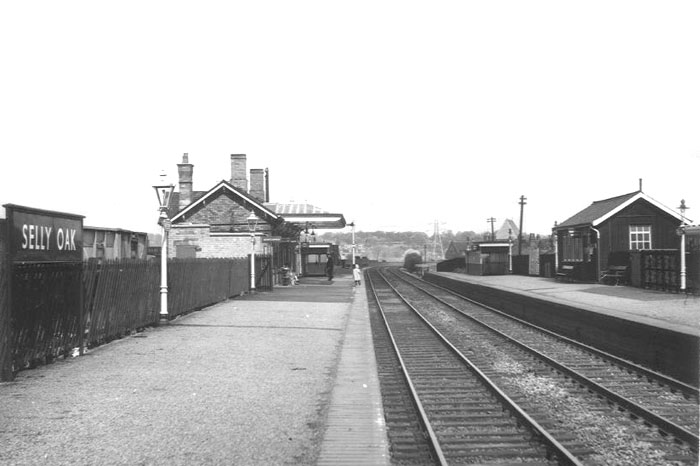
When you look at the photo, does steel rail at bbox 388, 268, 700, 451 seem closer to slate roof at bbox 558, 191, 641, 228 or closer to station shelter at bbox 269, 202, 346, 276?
slate roof at bbox 558, 191, 641, 228

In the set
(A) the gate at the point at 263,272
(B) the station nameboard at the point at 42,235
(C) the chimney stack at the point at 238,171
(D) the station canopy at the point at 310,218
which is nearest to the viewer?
(B) the station nameboard at the point at 42,235

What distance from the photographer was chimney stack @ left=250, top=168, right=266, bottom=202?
4006cm

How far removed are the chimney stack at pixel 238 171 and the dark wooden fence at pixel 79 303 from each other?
72.1ft

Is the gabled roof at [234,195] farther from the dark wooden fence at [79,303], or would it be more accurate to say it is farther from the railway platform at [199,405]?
the railway platform at [199,405]

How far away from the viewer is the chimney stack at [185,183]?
3716 cm

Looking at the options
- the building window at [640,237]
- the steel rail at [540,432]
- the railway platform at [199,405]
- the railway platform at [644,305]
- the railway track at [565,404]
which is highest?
the building window at [640,237]

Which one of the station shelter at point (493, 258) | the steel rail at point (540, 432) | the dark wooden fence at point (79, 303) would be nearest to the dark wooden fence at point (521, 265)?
the station shelter at point (493, 258)

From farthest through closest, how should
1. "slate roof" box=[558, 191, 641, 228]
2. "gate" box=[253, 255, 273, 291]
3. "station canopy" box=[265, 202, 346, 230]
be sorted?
"station canopy" box=[265, 202, 346, 230]
"slate roof" box=[558, 191, 641, 228]
"gate" box=[253, 255, 273, 291]

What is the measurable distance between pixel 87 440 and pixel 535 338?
37.2 ft

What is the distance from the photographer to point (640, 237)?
28547 millimetres

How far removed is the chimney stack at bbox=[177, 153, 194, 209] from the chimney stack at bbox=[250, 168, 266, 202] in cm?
400

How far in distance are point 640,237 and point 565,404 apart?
23.4m

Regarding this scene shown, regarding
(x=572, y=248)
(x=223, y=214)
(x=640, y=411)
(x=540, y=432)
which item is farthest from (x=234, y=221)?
(x=540, y=432)

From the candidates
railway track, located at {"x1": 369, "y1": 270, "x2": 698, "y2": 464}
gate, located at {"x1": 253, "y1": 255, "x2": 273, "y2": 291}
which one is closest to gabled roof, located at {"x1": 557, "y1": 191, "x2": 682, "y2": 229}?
gate, located at {"x1": 253, "y1": 255, "x2": 273, "y2": 291}
